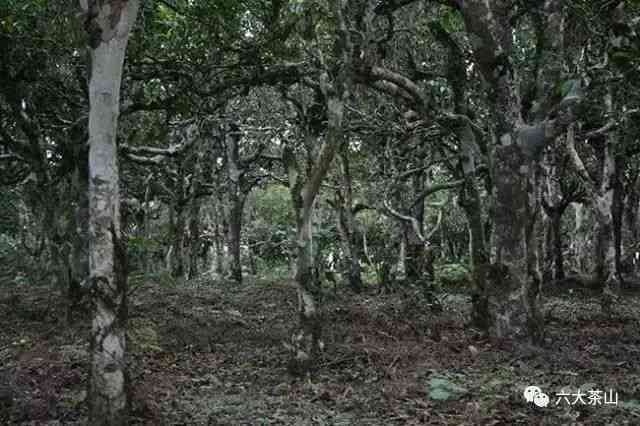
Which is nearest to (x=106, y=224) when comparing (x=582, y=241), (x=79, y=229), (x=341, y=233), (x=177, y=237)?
(x=79, y=229)

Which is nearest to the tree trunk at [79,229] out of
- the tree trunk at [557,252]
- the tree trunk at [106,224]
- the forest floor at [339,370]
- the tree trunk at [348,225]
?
→ the forest floor at [339,370]

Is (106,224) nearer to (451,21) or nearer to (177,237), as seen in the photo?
(451,21)

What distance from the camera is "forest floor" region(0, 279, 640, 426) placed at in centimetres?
641

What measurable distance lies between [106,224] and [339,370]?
12.8 feet

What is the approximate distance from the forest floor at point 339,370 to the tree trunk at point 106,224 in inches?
22.9

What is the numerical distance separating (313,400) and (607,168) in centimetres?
1115

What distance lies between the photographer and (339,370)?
331 inches

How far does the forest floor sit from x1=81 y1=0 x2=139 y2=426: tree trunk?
22.9 inches

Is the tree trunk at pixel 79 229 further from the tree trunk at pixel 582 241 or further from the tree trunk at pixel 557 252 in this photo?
the tree trunk at pixel 582 241

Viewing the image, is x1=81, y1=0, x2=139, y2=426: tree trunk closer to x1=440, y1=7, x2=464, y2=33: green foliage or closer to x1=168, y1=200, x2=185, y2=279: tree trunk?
x1=440, y1=7, x2=464, y2=33: green foliage

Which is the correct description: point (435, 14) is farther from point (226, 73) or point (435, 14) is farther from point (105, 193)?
point (105, 193)

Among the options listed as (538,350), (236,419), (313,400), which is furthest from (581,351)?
(236,419)

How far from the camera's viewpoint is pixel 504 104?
9070mm

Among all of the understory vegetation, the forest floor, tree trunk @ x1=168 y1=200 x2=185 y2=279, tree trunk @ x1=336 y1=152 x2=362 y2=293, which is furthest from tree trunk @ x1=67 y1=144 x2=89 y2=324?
tree trunk @ x1=168 y1=200 x2=185 y2=279
